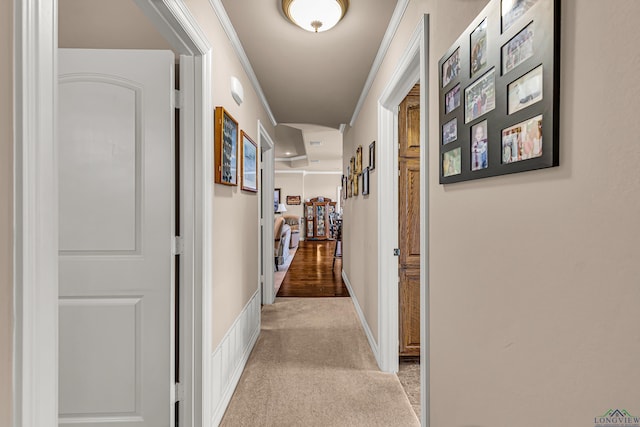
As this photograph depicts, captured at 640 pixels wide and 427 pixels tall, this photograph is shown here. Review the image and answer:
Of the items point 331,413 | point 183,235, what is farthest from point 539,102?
point 331,413

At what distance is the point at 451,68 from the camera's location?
3.96 feet

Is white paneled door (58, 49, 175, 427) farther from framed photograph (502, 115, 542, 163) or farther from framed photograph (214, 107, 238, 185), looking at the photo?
framed photograph (502, 115, 542, 163)

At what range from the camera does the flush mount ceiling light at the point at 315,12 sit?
69.7 inches

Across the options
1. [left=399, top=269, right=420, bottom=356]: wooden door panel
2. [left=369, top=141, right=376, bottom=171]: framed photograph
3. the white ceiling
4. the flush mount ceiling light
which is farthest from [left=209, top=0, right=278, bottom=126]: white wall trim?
[left=399, top=269, right=420, bottom=356]: wooden door panel

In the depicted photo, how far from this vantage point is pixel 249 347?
280 centimetres

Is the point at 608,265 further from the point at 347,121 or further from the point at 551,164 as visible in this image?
Result: the point at 347,121

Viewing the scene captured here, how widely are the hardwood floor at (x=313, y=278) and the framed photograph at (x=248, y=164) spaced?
2319 mm

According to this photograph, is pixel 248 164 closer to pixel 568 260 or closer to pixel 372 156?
pixel 372 156

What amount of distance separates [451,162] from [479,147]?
0.21 metres

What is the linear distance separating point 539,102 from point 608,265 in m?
0.38

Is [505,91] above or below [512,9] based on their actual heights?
below

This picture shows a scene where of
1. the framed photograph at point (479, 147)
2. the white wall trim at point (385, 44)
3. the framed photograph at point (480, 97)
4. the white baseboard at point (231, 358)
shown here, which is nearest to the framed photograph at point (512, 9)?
the framed photograph at point (480, 97)

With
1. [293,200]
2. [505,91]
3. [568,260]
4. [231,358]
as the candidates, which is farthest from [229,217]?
[293,200]

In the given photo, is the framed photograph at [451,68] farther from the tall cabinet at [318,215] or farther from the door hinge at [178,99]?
the tall cabinet at [318,215]
